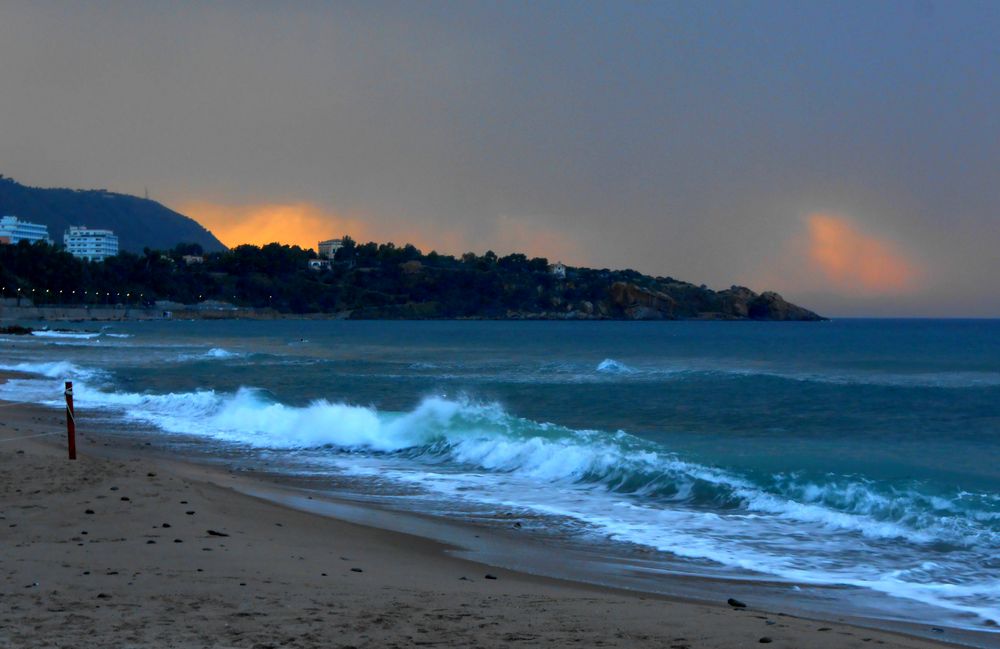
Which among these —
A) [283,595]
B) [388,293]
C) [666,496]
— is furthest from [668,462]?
[388,293]

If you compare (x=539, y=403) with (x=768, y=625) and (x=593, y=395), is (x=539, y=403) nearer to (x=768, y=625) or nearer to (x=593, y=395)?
(x=593, y=395)

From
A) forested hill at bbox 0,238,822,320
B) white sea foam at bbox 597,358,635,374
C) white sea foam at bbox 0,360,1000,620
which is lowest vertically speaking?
white sea foam at bbox 0,360,1000,620

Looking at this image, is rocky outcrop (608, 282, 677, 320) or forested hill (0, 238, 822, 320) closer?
forested hill (0, 238, 822, 320)

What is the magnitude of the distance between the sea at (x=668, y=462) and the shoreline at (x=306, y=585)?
123 centimetres

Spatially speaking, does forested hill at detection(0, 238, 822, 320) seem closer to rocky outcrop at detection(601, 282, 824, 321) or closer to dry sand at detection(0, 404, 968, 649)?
rocky outcrop at detection(601, 282, 824, 321)

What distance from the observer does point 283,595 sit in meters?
6.59

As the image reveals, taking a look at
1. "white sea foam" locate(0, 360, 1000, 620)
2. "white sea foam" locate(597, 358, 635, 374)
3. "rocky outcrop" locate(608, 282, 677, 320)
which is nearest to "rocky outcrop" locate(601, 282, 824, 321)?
"rocky outcrop" locate(608, 282, 677, 320)

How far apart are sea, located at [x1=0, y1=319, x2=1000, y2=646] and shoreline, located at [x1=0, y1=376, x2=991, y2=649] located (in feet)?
4.02

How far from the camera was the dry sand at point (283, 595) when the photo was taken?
560 cm

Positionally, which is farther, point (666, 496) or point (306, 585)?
point (666, 496)

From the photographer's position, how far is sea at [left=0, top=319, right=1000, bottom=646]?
900cm

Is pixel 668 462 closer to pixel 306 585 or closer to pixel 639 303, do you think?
pixel 306 585

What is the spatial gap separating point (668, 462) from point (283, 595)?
949 centimetres

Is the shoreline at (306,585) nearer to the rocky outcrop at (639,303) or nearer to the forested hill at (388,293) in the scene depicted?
the forested hill at (388,293)
